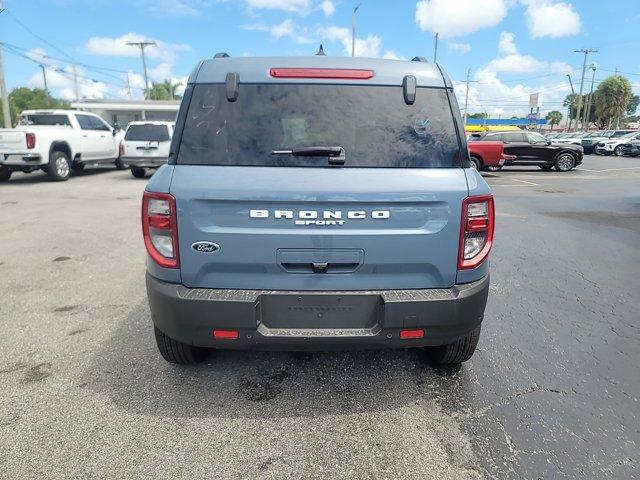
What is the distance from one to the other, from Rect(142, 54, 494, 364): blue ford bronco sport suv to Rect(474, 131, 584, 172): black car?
17.1 metres

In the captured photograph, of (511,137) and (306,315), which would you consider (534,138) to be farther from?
(306,315)

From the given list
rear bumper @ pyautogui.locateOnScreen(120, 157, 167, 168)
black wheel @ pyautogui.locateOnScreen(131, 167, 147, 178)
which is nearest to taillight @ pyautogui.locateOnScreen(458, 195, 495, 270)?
rear bumper @ pyautogui.locateOnScreen(120, 157, 167, 168)

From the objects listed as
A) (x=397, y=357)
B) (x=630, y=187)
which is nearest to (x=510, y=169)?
(x=630, y=187)

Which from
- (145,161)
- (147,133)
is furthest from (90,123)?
(145,161)

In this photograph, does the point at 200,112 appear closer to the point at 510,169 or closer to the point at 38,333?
the point at 38,333

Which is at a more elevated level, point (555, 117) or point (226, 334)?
point (555, 117)

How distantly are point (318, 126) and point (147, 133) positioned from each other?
13.7m

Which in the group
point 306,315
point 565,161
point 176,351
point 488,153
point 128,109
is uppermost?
point 128,109

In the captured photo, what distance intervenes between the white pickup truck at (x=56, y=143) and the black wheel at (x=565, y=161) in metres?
17.6

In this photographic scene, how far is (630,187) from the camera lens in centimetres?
1441

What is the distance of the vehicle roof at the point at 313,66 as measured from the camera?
8.71ft

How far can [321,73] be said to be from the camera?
266cm

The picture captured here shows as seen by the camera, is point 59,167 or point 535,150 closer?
point 59,167

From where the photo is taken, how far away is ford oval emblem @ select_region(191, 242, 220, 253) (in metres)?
2.46
